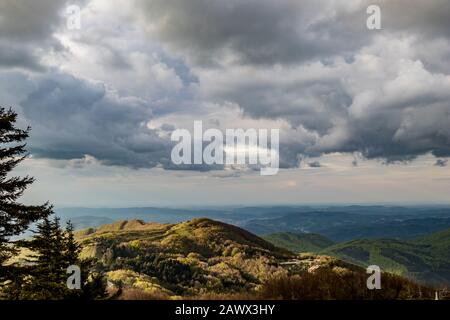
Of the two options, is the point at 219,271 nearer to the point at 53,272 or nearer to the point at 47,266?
the point at 47,266

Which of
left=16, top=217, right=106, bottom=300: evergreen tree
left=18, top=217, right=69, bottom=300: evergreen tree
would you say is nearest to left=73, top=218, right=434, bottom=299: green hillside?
left=16, top=217, right=106, bottom=300: evergreen tree

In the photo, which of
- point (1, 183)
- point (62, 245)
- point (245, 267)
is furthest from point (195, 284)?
point (1, 183)

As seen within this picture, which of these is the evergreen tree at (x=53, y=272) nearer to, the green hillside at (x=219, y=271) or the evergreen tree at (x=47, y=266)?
the evergreen tree at (x=47, y=266)

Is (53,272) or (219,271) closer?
(53,272)

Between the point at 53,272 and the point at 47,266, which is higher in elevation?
the point at 47,266

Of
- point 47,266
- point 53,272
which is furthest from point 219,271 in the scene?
point 53,272

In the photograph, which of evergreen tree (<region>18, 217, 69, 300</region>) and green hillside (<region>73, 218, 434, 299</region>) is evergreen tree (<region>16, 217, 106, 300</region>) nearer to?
evergreen tree (<region>18, 217, 69, 300</region>)

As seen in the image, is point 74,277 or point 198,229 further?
point 198,229
